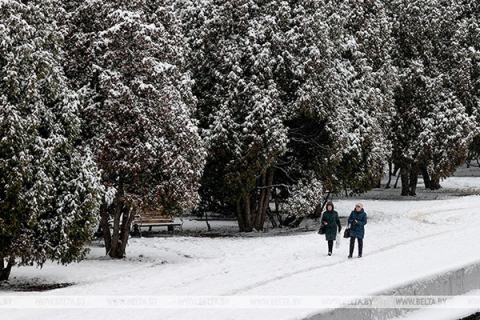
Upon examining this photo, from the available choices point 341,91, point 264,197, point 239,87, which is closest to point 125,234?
point 239,87

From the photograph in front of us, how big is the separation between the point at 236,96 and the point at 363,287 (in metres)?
16.3

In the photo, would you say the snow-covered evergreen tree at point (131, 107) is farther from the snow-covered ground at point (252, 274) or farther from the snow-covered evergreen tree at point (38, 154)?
the snow-covered ground at point (252, 274)

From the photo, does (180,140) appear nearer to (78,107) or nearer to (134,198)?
(134,198)

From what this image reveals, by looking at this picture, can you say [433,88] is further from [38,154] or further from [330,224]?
[38,154]

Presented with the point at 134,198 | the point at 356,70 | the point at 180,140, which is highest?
the point at 356,70

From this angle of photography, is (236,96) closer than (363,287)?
No

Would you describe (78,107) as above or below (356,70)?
below

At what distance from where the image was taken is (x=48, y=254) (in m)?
17.5

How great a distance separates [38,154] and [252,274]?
5.93m

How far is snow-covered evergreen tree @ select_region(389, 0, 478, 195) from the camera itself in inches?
1469

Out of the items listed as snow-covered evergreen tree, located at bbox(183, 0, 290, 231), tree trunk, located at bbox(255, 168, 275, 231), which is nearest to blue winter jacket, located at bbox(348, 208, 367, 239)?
snow-covered evergreen tree, located at bbox(183, 0, 290, 231)

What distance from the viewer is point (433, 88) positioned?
3800 cm

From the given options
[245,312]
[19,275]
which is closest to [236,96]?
[19,275]

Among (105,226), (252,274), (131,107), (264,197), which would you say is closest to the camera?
(252,274)
